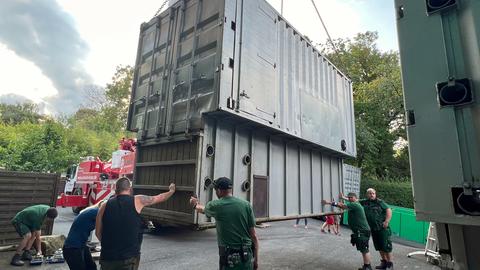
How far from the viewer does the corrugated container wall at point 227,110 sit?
3703 mm

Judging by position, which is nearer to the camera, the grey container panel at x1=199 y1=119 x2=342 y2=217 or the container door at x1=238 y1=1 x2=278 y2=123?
the grey container panel at x1=199 y1=119 x2=342 y2=217

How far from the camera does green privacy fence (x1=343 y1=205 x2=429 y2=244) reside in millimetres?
10539

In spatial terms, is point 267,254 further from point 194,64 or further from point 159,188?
point 194,64

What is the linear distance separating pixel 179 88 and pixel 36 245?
14.2ft

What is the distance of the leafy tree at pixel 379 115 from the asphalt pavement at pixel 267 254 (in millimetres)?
9675

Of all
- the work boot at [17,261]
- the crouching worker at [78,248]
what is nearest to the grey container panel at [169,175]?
the crouching worker at [78,248]

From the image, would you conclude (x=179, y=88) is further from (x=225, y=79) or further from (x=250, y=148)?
(x=250, y=148)

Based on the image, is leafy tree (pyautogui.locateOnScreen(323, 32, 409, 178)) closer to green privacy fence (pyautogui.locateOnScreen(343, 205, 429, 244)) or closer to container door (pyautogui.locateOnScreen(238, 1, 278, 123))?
green privacy fence (pyautogui.locateOnScreen(343, 205, 429, 244))

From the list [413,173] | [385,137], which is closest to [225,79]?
[413,173]

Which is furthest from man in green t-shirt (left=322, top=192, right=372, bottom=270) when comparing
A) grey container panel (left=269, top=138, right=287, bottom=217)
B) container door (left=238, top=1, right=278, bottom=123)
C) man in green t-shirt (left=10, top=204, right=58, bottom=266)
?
man in green t-shirt (left=10, top=204, right=58, bottom=266)

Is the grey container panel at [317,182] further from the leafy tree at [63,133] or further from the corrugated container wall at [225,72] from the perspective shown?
the leafy tree at [63,133]

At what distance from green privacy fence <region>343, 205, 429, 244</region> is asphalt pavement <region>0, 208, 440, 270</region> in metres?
3.47

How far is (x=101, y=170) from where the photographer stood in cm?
1034

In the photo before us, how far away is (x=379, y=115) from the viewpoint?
16938 millimetres
